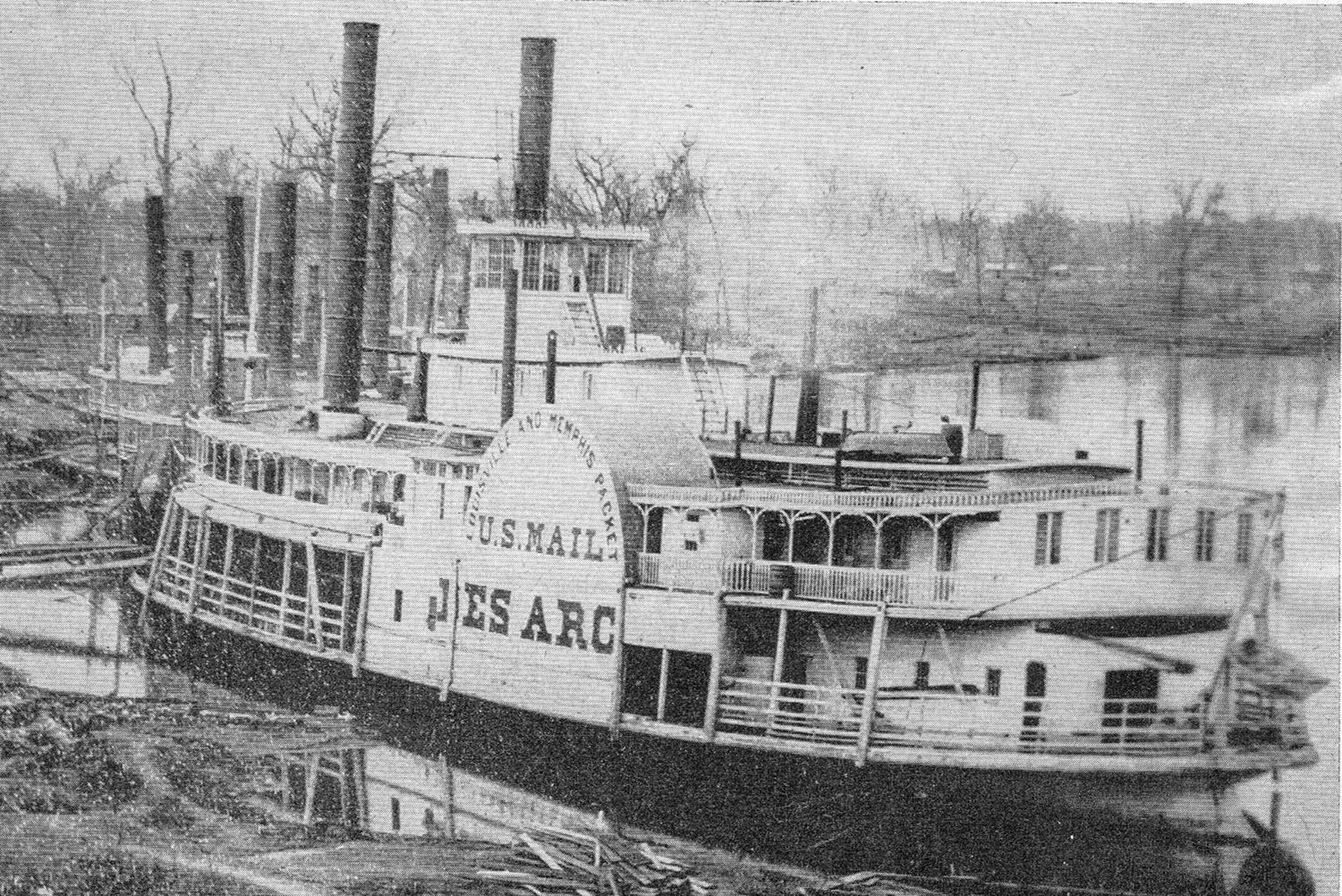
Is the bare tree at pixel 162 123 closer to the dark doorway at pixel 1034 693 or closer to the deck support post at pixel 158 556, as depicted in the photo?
the deck support post at pixel 158 556

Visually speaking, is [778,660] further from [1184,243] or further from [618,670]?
[1184,243]

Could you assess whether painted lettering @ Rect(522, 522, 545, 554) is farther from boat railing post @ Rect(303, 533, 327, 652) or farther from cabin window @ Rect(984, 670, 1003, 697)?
cabin window @ Rect(984, 670, 1003, 697)

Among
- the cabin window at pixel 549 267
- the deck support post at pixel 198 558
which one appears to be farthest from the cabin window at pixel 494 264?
the deck support post at pixel 198 558

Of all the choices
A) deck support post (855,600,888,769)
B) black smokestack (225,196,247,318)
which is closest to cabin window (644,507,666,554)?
deck support post (855,600,888,769)

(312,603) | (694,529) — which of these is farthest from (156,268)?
(694,529)

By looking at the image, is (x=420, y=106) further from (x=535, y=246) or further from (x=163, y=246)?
(x=163, y=246)
